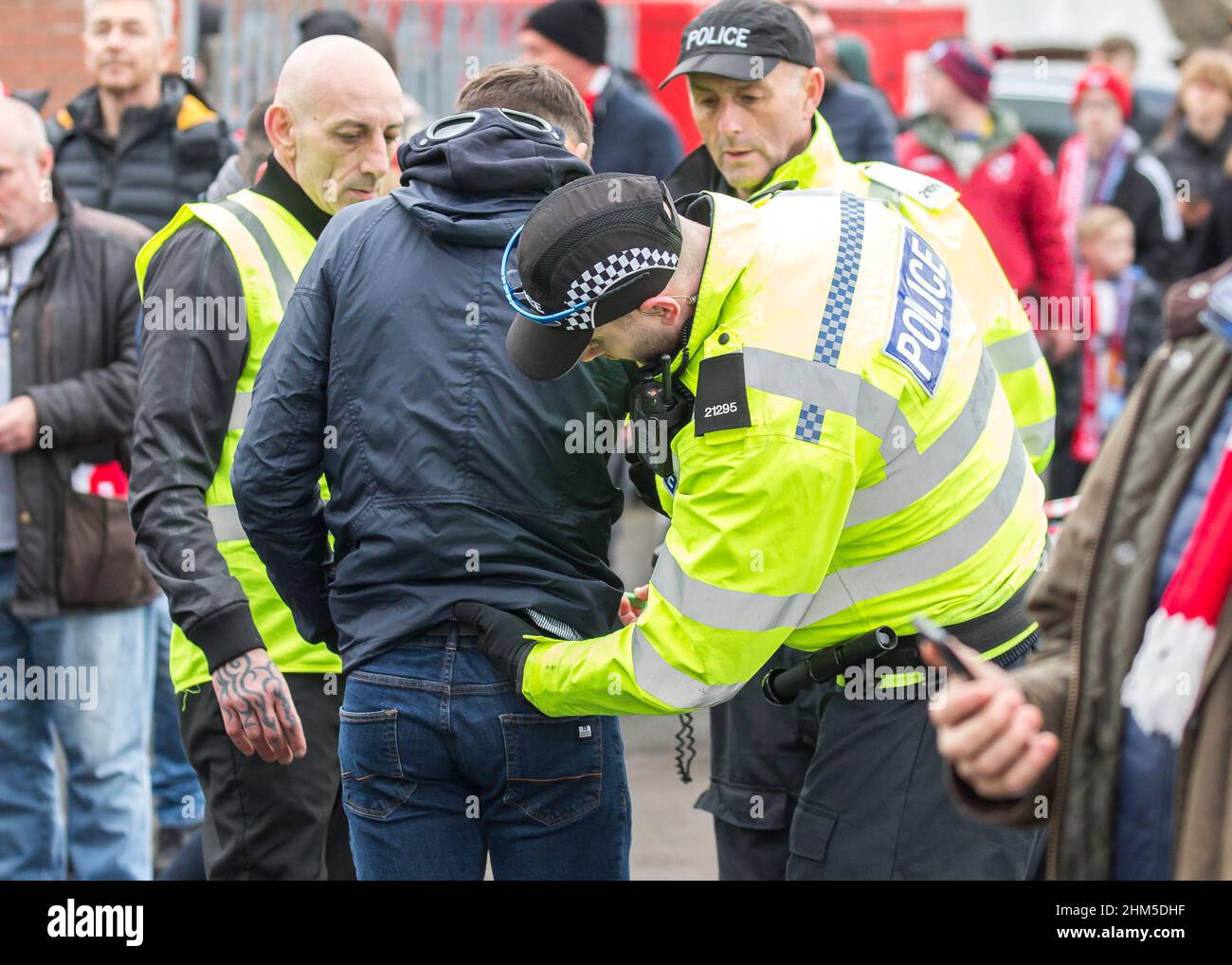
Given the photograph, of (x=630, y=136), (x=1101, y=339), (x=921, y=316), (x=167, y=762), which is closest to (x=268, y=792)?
(x=921, y=316)

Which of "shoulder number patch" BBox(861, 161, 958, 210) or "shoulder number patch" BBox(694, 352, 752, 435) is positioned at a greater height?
"shoulder number patch" BBox(861, 161, 958, 210)

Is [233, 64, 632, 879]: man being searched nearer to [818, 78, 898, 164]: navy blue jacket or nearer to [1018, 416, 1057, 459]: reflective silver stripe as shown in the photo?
[1018, 416, 1057, 459]: reflective silver stripe

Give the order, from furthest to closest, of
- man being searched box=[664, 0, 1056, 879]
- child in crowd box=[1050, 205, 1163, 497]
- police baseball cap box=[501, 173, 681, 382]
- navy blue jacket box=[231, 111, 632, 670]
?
child in crowd box=[1050, 205, 1163, 497], man being searched box=[664, 0, 1056, 879], navy blue jacket box=[231, 111, 632, 670], police baseball cap box=[501, 173, 681, 382]

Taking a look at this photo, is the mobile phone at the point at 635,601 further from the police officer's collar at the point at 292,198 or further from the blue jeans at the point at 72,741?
the blue jeans at the point at 72,741

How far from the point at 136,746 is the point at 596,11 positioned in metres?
3.37

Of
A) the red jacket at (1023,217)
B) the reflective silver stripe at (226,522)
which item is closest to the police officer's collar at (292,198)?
the reflective silver stripe at (226,522)

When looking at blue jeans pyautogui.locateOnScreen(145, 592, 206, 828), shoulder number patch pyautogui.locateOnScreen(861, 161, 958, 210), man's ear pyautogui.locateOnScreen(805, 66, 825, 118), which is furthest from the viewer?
blue jeans pyautogui.locateOnScreen(145, 592, 206, 828)

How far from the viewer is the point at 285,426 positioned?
10.9ft

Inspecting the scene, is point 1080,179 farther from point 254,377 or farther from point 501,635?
point 501,635

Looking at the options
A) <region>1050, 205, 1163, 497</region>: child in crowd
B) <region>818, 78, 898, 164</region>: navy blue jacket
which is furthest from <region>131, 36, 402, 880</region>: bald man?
<region>1050, 205, 1163, 497</region>: child in crowd

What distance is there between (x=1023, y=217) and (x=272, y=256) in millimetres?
4508

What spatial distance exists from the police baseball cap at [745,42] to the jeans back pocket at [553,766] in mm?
1804

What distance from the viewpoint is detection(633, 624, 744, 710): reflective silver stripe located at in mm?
2990

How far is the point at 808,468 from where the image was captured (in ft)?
9.43
